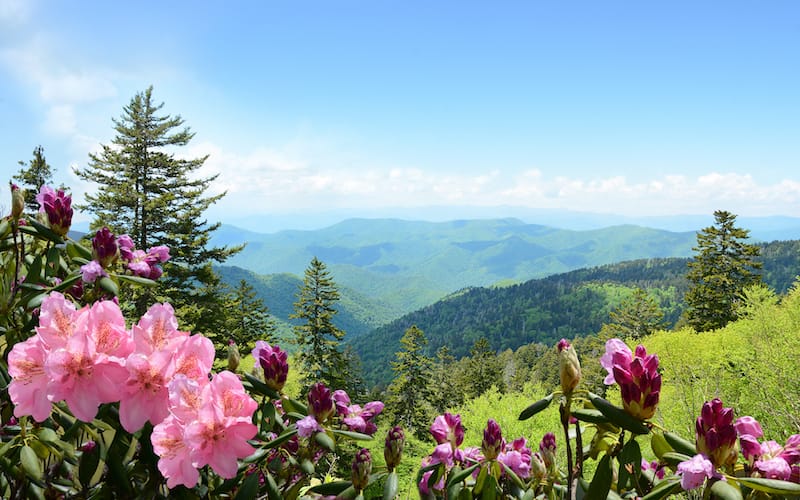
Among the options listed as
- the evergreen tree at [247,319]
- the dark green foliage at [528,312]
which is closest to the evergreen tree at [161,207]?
the evergreen tree at [247,319]

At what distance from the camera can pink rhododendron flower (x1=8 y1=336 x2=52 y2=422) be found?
1.00 meters

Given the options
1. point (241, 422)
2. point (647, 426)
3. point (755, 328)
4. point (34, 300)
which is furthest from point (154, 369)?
point (755, 328)

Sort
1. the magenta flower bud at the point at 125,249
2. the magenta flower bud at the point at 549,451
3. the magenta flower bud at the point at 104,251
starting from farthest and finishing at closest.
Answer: the magenta flower bud at the point at 125,249
the magenta flower bud at the point at 104,251
the magenta flower bud at the point at 549,451

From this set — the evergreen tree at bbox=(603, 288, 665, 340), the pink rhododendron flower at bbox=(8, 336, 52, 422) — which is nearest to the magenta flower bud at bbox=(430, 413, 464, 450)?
the pink rhododendron flower at bbox=(8, 336, 52, 422)

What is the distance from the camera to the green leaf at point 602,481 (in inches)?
42.4

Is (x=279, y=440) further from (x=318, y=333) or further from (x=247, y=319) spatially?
(x=247, y=319)

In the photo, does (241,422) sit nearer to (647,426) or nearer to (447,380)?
(647,426)

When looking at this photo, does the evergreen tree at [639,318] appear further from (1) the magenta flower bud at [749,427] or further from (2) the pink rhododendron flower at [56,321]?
(2) the pink rhododendron flower at [56,321]

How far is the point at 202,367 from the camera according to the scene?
1.07 metres

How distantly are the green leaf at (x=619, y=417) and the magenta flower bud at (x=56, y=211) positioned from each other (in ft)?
7.10

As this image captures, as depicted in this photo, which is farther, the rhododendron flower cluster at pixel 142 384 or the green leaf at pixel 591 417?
the green leaf at pixel 591 417

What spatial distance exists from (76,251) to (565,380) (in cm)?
207

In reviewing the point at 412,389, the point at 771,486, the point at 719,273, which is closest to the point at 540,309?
the point at 719,273

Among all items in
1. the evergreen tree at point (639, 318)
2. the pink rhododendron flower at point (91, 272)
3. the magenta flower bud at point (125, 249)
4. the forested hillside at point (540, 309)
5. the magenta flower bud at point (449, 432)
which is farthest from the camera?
the forested hillside at point (540, 309)
